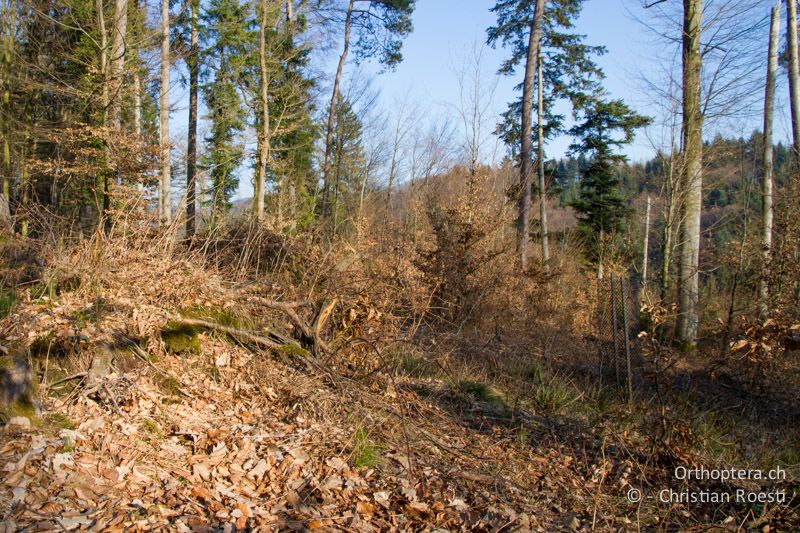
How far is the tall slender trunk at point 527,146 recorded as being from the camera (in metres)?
14.1

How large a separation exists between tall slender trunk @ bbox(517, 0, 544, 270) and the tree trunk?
3.81 metres

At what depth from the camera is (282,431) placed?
4.27m

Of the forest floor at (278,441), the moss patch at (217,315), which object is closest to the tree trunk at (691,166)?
the forest floor at (278,441)

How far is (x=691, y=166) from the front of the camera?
1164 cm

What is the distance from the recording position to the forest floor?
3.23 m

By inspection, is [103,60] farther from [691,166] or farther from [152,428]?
[691,166]

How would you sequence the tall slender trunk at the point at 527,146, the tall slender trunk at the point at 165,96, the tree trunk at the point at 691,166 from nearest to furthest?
the tree trunk at the point at 691,166
the tall slender trunk at the point at 527,146
the tall slender trunk at the point at 165,96

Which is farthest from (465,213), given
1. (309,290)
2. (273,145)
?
(273,145)

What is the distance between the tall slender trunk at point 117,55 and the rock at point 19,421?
37.9 ft

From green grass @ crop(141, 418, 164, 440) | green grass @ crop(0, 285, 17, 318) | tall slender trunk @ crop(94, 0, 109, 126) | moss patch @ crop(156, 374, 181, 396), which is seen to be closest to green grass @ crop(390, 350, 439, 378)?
moss patch @ crop(156, 374, 181, 396)

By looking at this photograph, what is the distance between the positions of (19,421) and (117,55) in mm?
13046

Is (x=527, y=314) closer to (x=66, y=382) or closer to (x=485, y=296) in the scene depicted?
(x=485, y=296)

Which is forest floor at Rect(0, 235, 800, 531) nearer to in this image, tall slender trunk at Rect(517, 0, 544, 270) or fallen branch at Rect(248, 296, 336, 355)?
fallen branch at Rect(248, 296, 336, 355)

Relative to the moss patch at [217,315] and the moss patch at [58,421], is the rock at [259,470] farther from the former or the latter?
the moss patch at [217,315]
